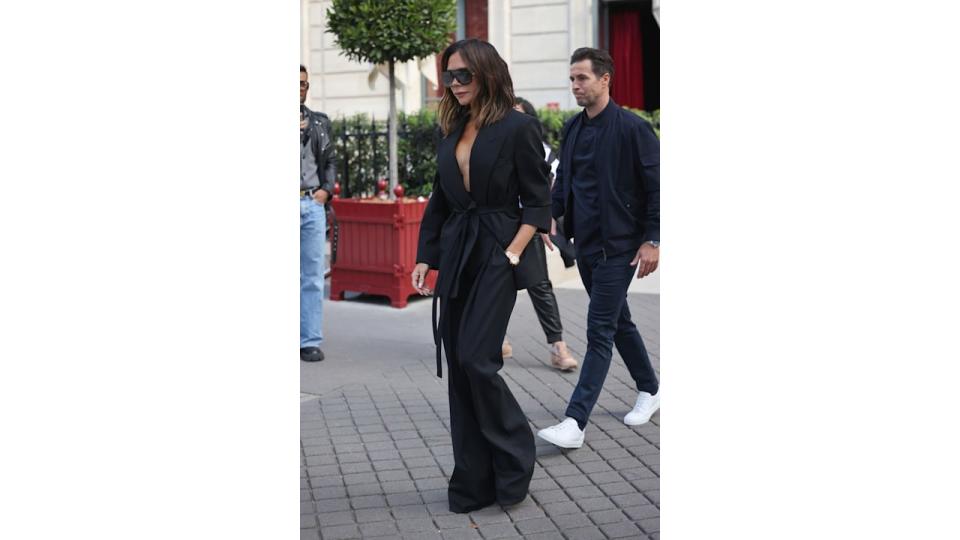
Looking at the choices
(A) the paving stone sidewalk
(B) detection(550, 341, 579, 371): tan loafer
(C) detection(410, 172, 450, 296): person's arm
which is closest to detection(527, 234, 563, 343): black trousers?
(B) detection(550, 341, 579, 371): tan loafer

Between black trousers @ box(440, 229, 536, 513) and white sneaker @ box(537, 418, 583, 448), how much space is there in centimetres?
69

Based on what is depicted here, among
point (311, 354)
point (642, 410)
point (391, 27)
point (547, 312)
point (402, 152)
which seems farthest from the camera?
point (402, 152)

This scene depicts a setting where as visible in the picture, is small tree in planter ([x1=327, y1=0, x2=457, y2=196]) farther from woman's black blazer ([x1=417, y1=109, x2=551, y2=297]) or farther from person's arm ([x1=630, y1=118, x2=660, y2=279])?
woman's black blazer ([x1=417, y1=109, x2=551, y2=297])

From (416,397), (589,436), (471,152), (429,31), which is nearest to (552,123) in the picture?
(429,31)

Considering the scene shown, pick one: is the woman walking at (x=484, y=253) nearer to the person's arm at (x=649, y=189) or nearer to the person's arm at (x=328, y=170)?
the person's arm at (x=649, y=189)

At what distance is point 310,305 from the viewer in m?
7.79

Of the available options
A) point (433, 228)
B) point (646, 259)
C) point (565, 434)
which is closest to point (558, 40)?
point (646, 259)

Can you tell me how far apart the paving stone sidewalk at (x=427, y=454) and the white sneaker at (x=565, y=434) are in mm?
73

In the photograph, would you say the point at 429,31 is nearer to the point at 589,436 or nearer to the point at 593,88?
the point at 593,88

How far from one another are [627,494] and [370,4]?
6504mm

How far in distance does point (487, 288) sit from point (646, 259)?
1291mm

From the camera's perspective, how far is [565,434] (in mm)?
5465

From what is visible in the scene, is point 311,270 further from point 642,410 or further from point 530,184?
point 530,184

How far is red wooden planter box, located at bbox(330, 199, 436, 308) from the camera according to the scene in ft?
32.5
